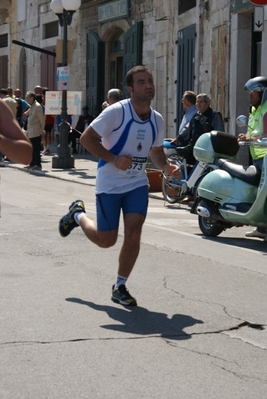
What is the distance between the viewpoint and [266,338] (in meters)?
5.54

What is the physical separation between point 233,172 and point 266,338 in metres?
4.56

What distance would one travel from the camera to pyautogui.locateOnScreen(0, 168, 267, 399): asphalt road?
452 centimetres

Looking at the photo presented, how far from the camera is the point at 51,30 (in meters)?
30.8

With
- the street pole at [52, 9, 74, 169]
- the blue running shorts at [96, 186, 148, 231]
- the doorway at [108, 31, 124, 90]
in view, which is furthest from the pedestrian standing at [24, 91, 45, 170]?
the blue running shorts at [96, 186, 148, 231]

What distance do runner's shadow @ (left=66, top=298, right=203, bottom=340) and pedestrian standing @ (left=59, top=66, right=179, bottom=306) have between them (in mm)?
182

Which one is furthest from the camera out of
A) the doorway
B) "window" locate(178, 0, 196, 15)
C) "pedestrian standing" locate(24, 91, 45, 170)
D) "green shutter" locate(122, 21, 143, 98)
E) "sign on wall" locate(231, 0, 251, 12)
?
the doorway

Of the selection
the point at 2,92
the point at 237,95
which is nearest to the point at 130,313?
the point at 237,95

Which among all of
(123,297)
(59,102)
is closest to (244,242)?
(123,297)

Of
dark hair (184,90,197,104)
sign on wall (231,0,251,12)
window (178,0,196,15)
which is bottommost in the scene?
dark hair (184,90,197,104)

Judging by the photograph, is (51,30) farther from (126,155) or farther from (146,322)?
(146,322)

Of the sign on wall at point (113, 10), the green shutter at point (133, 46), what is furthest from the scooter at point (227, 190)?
the sign on wall at point (113, 10)

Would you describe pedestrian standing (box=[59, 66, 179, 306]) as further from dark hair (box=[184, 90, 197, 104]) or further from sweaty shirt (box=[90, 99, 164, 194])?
dark hair (box=[184, 90, 197, 104])

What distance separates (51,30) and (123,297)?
25426mm

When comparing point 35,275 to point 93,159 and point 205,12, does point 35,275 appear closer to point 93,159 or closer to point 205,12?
point 205,12
